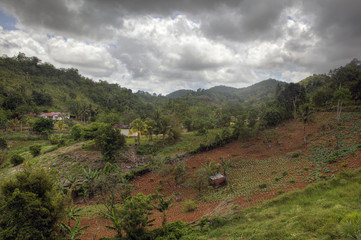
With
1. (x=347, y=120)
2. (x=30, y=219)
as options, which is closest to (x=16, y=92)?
(x=30, y=219)

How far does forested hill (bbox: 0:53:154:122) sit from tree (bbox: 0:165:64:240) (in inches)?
2416

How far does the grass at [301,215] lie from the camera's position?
956 centimetres

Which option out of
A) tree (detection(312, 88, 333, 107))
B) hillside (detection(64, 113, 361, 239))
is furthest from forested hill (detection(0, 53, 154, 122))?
tree (detection(312, 88, 333, 107))

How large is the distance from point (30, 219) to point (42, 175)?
2.79 meters

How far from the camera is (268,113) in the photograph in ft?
156

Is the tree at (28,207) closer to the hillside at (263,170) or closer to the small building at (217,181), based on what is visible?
the hillside at (263,170)

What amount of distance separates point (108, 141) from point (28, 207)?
71.8 ft

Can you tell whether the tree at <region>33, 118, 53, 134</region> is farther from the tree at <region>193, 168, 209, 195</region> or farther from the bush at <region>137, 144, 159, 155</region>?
the tree at <region>193, 168, 209, 195</region>

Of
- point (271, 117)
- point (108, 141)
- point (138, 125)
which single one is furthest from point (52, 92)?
point (271, 117)

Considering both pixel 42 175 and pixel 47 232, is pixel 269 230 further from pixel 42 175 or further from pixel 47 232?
pixel 42 175

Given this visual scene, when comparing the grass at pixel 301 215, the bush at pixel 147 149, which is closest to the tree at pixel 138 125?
the bush at pixel 147 149

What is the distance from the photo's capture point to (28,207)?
36.7ft

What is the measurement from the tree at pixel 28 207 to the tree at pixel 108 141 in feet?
63.8

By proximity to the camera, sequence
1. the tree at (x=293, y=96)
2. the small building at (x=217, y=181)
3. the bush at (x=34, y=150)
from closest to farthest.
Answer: the small building at (x=217, y=181) → the bush at (x=34, y=150) → the tree at (x=293, y=96)
